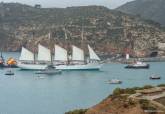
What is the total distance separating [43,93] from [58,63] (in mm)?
59543

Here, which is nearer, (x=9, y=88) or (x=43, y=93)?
(x=43, y=93)

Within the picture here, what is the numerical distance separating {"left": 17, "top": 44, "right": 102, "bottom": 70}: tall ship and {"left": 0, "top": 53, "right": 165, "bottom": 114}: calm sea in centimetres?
938

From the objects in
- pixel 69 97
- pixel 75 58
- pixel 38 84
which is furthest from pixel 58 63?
pixel 69 97

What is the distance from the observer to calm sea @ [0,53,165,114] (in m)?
71.2

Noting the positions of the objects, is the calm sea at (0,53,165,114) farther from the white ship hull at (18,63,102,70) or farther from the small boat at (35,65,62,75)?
the white ship hull at (18,63,102,70)

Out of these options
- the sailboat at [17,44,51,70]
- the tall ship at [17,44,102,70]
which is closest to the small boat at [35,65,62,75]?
the tall ship at [17,44,102,70]

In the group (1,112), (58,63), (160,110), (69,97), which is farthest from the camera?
(58,63)

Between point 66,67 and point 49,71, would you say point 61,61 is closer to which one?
point 66,67

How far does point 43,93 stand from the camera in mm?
90188

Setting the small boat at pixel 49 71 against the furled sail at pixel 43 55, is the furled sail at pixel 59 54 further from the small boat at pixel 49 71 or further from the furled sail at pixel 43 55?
the small boat at pixel 49 71

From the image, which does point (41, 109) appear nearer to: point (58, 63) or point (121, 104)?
point (121, 104)

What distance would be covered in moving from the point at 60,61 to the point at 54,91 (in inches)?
2250

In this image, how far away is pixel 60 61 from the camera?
493ft

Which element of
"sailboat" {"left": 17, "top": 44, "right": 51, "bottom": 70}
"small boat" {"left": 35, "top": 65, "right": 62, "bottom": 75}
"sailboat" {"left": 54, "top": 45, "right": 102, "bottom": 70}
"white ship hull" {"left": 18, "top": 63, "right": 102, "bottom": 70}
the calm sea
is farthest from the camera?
"sailboat" {"left": 17, "top": 44, "right": 51, "bottom": 70}
